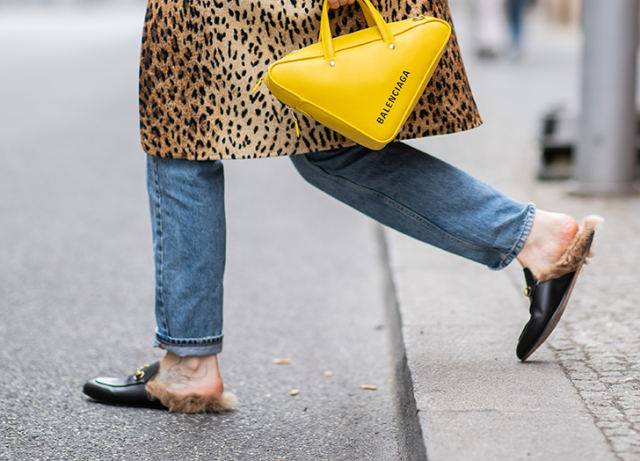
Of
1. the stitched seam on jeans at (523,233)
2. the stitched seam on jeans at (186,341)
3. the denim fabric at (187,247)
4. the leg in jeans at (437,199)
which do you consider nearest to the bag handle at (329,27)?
the leg in jeans at (437,199)

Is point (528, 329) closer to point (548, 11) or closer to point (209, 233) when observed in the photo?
point (209, 233)

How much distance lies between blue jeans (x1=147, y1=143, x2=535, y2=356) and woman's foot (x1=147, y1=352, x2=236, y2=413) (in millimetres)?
60

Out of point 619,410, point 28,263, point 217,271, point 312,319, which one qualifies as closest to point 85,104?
point 28,263

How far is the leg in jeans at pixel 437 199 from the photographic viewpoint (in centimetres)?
214

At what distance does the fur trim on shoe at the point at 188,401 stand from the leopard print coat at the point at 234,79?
667 mm

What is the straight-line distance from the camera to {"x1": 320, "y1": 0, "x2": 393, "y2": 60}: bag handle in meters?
1.85

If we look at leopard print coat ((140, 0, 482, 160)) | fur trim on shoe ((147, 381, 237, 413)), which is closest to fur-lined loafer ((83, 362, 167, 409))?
fur trim on shoe ((147, 381, 237, 413))

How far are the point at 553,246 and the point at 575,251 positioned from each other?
6cm

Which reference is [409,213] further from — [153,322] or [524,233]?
[153,322]

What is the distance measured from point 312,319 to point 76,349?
92 cm

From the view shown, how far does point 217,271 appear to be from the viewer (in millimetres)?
2191

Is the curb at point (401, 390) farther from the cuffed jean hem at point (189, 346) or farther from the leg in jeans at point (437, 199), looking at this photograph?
the cuffed jean hem at point (189, 346)

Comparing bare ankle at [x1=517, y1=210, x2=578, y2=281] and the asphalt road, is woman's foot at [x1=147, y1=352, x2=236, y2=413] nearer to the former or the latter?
the asphalt road

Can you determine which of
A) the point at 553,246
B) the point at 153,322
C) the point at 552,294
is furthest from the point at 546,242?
the point at 153,322
